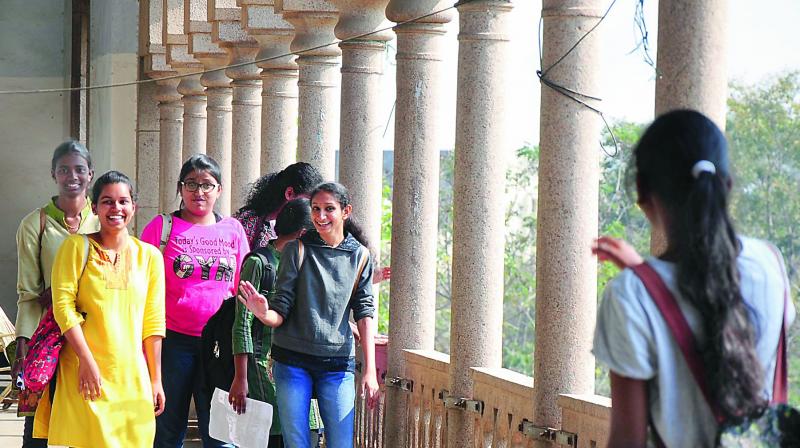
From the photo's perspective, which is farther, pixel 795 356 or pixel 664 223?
pixel 795 356

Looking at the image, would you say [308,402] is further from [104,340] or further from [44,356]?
[44,356]

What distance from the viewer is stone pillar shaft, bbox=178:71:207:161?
53.3 ft

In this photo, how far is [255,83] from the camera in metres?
13.2

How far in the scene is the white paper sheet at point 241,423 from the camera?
6.26m

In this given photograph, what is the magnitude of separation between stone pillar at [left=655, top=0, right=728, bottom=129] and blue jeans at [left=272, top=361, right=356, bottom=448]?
2.08 m

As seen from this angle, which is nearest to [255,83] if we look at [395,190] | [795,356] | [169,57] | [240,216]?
[169,57]

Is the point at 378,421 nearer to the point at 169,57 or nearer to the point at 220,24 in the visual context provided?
the point at 220,24

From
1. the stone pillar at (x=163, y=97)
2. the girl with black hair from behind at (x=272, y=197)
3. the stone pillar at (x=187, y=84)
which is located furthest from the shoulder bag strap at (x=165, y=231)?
the stone pillar at (x=163, y=97)

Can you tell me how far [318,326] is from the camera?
20.0 feet

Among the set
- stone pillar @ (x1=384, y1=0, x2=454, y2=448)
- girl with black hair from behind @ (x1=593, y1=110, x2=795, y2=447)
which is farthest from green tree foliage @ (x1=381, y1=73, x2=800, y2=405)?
girl with black hair from behind @ (x1=593, y1=110, x2=795, y2=447)

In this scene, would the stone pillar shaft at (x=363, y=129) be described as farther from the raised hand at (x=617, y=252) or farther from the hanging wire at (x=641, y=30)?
the raised hand at (x=617, y=252)

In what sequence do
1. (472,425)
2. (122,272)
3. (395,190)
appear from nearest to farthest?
(122,272) → (472,425) → (395,190)

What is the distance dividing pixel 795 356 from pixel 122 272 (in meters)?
30.1

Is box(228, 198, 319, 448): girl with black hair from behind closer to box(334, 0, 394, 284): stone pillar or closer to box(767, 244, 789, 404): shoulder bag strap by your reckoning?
box(334, 0, 394, 284): stone pillar
